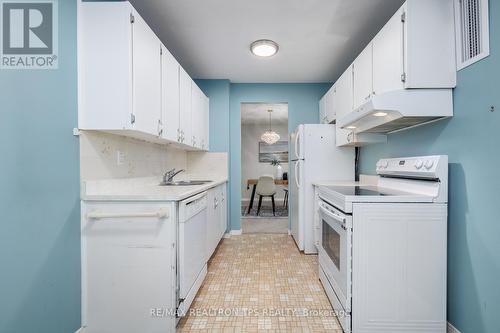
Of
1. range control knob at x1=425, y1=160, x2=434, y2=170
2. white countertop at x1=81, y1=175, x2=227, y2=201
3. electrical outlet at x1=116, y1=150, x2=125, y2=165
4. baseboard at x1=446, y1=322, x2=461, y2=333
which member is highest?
electrical outlet at x1=116, y1=150, x2=125, y2=165

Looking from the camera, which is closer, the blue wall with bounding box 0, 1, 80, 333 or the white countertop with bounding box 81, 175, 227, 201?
the blue wall with bounding box 0, 1, 80, 333

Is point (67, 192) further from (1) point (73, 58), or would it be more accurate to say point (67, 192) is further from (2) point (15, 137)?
(1) point (73, 58)

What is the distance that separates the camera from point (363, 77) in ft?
6.93

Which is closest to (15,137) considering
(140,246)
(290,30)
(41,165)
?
(41,165)

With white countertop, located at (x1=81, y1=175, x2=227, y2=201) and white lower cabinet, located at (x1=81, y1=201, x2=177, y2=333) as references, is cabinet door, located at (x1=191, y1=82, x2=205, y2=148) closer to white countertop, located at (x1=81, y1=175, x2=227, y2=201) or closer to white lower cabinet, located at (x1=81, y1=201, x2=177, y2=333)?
white countertop, located at (x1=81, y1=175, x2=227, y2=201)

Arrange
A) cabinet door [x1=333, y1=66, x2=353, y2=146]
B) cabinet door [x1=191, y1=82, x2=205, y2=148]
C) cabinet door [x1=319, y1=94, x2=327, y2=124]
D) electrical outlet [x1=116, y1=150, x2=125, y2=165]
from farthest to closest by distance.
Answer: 1. cabinet door [x1=319, y1=94, x2=327, y2=124]
2. cabinet door [x1=191, y1=82, x2=205, y2=148]
3. cabinet door [x1=333, y1=66, x2=353, y2=146]
4. electrical outlet [x1=116, y1=150, x2=125, y2=165]

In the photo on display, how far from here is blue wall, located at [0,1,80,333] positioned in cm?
111

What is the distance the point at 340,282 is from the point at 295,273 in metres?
0.87

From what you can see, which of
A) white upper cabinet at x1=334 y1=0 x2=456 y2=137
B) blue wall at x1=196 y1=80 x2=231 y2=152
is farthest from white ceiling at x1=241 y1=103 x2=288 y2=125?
white upper cabinet at x1=334 y1=0 x2=456 y2=137

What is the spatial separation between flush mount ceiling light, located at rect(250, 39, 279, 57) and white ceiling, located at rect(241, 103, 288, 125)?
6.16 ft

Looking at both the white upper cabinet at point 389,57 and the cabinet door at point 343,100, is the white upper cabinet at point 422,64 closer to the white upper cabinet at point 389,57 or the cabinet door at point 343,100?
the white upper cabinet at point 389,57

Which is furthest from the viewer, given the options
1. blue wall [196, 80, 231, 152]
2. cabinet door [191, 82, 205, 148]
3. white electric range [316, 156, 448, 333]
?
blue wall [196, 80, 231, 152]

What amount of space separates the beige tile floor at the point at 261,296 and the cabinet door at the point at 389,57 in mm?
1701

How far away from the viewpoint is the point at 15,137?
1127mm
